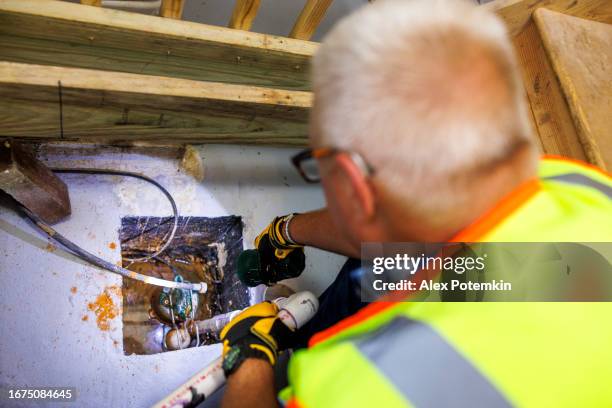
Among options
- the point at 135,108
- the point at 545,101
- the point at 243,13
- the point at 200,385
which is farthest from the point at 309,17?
the point at 200,385

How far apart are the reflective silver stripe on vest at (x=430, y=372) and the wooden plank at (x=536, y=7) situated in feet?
4.25

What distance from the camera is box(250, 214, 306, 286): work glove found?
1553mm

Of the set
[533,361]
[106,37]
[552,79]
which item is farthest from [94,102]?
[552,79]

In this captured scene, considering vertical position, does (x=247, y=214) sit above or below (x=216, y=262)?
above

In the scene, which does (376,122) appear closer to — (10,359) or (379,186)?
(379,186)

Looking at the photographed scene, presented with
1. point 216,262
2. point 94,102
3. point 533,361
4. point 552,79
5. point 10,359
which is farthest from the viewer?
point 216,262

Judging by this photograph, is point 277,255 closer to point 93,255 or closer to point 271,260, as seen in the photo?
point 271,260

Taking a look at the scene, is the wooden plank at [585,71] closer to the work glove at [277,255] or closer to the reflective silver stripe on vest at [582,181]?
the reflective silver stripe on vest at [582,181]

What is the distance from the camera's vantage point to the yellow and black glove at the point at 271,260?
61.6 inches

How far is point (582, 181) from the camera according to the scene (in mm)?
1029

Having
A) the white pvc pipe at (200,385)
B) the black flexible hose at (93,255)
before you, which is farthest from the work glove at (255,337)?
the black flexible hose at (93,255)

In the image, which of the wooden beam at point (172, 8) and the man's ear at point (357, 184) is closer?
the man's ear at point (357, 184)

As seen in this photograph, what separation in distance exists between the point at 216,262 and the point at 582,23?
1668 millimetres

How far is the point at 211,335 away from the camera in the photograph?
172 cm
